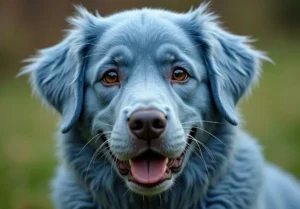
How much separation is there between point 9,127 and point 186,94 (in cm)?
623

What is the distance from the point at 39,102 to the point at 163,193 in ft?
22.0

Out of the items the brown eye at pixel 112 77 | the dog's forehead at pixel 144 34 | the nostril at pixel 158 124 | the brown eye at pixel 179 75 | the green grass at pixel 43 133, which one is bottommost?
the green grass at pixel 43 133

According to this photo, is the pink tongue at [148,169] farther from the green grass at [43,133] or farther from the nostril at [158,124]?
the green grass at [43,133]

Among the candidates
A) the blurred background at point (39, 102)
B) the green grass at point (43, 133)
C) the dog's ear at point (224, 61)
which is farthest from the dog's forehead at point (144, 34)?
the blurred background at point (39, 102)

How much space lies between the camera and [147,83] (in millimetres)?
4793

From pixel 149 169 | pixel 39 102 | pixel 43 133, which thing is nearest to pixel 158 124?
pixel 149 169

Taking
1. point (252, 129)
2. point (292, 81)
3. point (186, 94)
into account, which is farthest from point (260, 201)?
point (292, 81)

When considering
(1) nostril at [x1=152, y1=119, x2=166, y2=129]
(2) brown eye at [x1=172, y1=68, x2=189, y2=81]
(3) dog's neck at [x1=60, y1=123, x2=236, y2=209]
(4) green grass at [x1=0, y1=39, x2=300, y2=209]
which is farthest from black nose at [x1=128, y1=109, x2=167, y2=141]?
(4) green grass at [x1=0, y1=39, x2=300, y2=209]

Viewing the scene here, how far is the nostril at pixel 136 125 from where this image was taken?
14.8ft

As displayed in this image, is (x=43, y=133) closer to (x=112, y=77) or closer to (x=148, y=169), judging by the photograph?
(x=112, y=77)

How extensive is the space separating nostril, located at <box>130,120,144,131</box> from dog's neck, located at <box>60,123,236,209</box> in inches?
25.7

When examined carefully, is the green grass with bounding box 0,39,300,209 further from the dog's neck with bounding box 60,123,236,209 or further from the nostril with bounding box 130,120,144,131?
the nostril with bounding box 130,120,144,131

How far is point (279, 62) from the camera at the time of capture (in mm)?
16344

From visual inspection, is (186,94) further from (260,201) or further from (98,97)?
(260,201)
